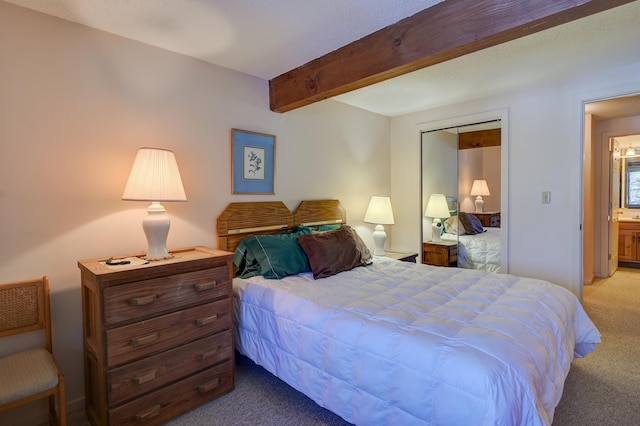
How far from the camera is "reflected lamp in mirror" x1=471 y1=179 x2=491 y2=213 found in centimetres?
360

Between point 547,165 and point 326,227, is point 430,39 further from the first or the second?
point 547,165

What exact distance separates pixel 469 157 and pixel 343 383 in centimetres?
306

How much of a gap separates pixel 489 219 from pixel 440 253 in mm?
695

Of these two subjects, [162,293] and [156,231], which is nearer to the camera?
[162,293]

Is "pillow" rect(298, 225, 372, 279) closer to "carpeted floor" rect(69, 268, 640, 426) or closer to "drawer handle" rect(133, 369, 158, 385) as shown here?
"carpeted floor" rect(69, 268, 640, 426)

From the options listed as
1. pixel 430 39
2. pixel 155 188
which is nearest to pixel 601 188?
pixel 430 39

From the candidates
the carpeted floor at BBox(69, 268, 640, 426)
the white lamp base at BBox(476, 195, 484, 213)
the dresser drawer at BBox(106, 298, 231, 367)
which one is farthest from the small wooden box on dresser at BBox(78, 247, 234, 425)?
the white lamp base at BBox(476, 195, 484, 213)

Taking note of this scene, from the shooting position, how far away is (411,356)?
4.35 feet

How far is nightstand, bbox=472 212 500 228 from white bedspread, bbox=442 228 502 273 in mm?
46

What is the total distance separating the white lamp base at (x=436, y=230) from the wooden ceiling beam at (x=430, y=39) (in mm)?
2322

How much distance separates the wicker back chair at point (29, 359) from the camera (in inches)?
54.9

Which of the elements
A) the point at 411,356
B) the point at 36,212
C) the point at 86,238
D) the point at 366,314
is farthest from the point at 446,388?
the point at 36,212

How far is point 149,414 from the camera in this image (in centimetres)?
168

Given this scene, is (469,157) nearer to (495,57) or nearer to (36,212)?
(495,57)
